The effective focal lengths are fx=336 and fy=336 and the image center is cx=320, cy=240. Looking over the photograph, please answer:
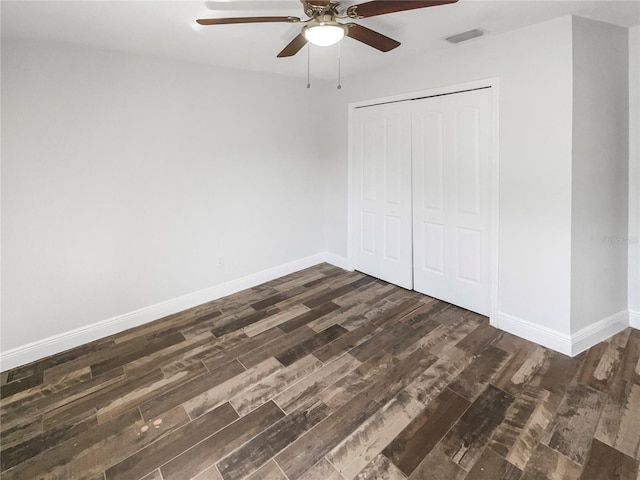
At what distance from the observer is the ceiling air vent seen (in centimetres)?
258

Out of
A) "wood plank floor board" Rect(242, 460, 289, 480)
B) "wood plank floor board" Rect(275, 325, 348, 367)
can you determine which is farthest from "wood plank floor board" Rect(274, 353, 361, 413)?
"wood plank floor board" Rect(242, 460, 289, 480)

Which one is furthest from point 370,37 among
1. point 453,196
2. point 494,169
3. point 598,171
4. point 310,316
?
point 310,316

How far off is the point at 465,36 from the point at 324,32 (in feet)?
4.76

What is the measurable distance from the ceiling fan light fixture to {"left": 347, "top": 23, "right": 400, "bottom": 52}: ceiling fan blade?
0.28 feet

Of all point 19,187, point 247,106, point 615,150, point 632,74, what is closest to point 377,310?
point 615,150

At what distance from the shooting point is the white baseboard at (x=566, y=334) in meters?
2.58

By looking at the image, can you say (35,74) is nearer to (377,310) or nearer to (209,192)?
(209,192)

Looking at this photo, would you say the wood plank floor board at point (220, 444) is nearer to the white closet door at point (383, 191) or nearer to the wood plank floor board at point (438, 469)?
the wood plank floor board at point (438, 469)

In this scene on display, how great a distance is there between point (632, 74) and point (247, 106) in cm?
351

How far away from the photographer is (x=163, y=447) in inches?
73.1

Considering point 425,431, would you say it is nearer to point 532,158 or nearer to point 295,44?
point 532,158

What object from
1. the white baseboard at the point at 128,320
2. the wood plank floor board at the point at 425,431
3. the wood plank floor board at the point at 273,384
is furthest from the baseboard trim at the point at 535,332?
the white baseboard at the point at 128,320

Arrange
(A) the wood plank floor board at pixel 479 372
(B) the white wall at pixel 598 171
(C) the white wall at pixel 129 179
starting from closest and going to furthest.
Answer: (A) the wood plank floor board at pixel 479 372 → (B) the white wall at pixel 598 171 → (C) the white wall at pixel 129 179

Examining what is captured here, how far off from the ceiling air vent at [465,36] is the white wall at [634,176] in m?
1.25
